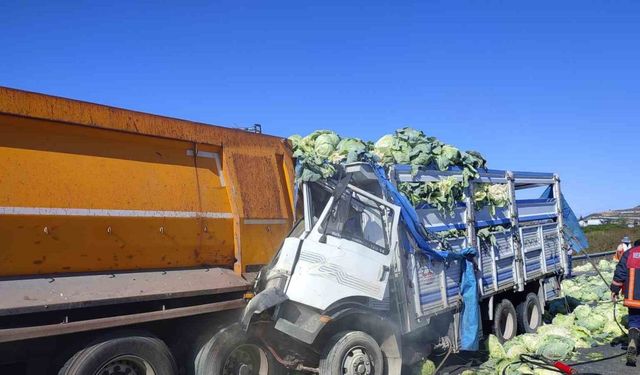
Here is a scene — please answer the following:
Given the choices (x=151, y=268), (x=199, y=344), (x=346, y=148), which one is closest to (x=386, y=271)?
(x=346, y=148)

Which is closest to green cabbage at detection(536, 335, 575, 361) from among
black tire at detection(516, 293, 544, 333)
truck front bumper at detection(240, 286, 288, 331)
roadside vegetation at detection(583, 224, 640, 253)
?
black tire at detection(516, 293, 544, 333)

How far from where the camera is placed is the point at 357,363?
5035 millimetres

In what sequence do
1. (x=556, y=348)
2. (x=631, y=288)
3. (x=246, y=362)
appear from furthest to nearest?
(x=556, y=348), (x=631, y=288), (x=246, y=362)

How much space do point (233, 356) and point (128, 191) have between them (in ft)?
5.72

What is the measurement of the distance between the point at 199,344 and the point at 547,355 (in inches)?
202

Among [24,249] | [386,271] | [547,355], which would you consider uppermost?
[24,249]

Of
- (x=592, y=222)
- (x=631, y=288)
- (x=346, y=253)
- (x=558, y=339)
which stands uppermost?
(x=346, y=253)

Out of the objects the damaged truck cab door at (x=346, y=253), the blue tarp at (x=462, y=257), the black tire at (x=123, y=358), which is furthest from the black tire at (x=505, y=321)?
the black tire at (x=123, y=358)

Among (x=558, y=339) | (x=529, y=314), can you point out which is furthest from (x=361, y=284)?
(x=529, y=314)

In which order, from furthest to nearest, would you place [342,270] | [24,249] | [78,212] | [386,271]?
1. [386,271]
2. [342,270]
3. [78,212]
4. [24,249]

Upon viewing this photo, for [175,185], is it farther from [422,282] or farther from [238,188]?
[422,282]

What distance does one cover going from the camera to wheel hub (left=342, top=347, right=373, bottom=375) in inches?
196

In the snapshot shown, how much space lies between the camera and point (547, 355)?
7062 mm

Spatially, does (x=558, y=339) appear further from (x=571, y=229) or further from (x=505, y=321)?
(x=571, y=229)
